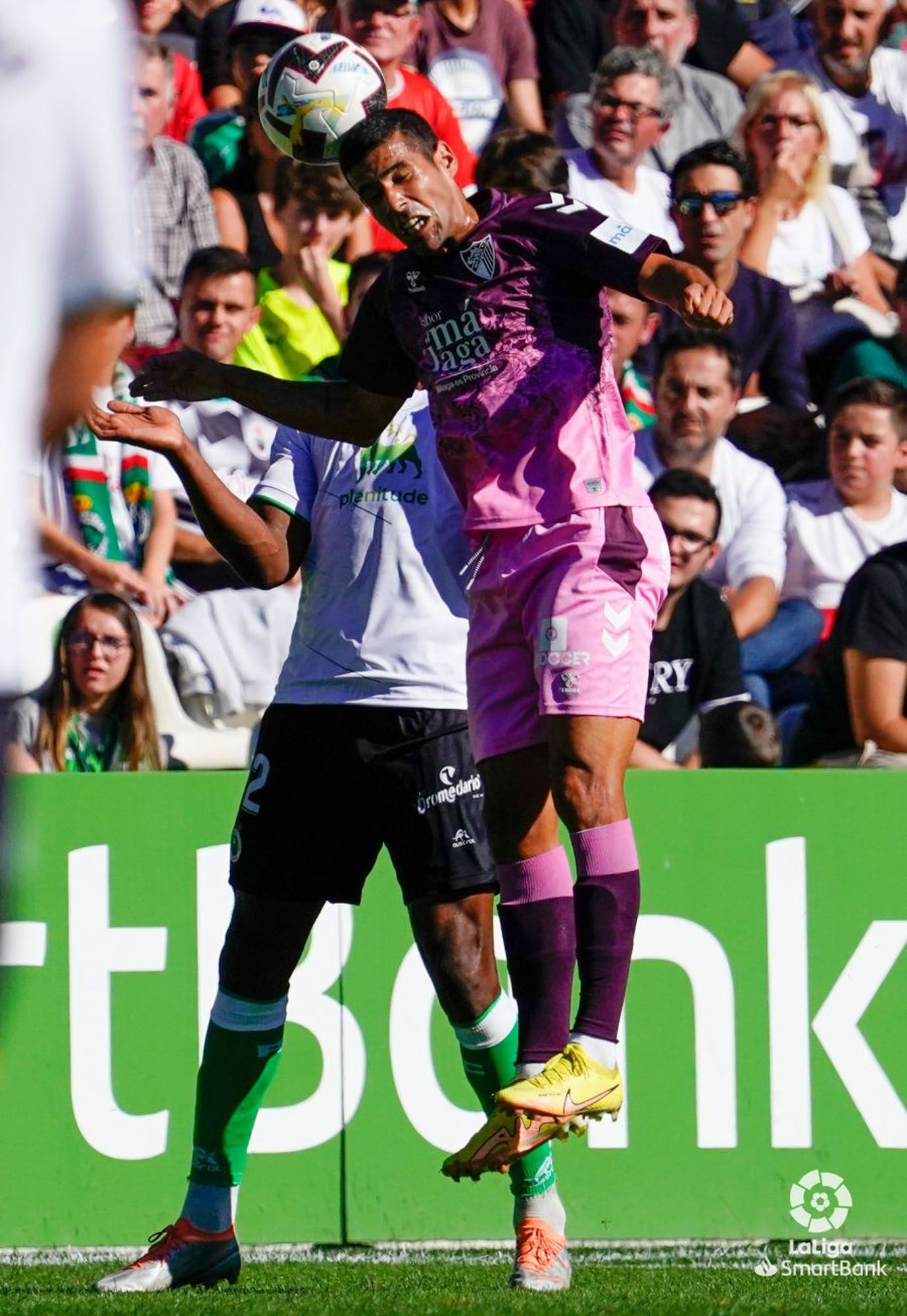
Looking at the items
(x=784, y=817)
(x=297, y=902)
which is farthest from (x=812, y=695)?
(x=297, y=902)

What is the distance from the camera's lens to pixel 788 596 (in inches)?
320

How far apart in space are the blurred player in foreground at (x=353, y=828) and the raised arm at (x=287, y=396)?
11.5 inches

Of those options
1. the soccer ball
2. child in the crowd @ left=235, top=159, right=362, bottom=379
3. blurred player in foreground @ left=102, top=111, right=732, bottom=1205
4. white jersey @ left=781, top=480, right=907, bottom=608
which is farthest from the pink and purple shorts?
child in the crowd @ left=235, top=159, right=362, bottom=379

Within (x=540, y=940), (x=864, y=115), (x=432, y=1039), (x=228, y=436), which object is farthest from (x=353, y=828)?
(x=864, y=115)

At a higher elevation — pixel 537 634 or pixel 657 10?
pixel 657 10

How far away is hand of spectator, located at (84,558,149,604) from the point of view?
24.3 ft

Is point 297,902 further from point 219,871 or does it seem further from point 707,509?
point 707,509

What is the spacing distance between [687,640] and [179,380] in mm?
2973

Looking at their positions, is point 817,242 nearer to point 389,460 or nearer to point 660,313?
point 660,313

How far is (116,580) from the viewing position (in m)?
7.42

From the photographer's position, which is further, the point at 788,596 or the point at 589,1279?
the point at 788,596

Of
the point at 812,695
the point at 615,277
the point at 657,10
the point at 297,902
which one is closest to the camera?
the point at 615,277

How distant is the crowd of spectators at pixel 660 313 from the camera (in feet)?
23.6

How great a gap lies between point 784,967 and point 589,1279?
1246mm
